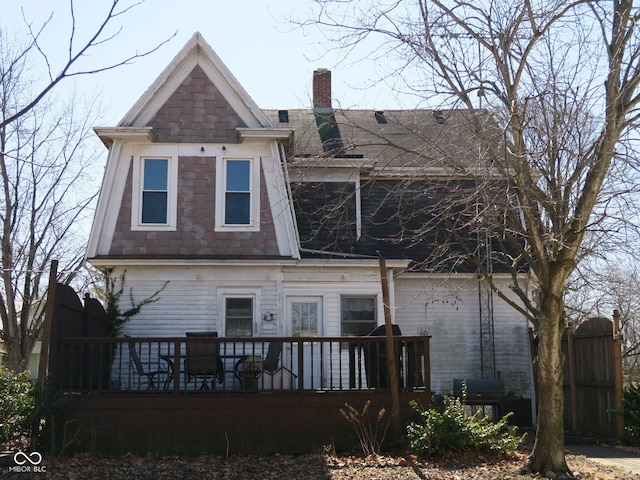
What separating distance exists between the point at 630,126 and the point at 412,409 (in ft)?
17.6

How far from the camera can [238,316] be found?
51.4 feet

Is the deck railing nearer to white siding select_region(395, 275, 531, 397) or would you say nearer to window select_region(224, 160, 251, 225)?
window select_region(224, 160, 251, 225)

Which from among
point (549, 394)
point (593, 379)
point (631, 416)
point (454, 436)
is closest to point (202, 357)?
point (454, 436)

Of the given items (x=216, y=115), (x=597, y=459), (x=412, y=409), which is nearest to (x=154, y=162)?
(x=216, y=115)

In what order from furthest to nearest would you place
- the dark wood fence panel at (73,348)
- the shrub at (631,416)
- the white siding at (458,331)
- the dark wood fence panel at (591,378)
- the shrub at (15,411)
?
the white siding at (458,331), the dark wood fence panel at (591,378), the shrub at (631,416), the dark wood fence panel at (73,348), the shrub at (15,411)

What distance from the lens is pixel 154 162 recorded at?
16078 millimetres

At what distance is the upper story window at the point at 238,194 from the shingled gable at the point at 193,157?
0.21 feet

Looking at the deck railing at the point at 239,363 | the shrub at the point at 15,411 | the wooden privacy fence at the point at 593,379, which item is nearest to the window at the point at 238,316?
the deck railing at the point at 239,363

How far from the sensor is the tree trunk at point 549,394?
967 centimetres

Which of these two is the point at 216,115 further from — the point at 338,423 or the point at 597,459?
the point at 597,459

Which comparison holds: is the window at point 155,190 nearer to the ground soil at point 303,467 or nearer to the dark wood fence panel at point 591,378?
the ground soil at point 303,467

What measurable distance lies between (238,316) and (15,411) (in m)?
5.30

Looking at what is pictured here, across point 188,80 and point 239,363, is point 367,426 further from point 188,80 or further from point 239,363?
point 188,80

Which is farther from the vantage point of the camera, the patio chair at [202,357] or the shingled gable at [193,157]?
the shingled gable at [193,157]
